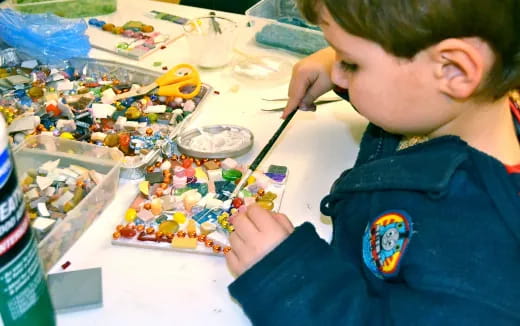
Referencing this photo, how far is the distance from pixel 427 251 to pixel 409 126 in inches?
5.3

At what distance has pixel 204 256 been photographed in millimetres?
536

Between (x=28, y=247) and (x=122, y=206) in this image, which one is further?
(x=122, y=206)

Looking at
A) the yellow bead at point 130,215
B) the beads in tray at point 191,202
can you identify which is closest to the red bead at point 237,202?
the beads in tray at point 191,202

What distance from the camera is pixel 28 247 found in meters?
0.39

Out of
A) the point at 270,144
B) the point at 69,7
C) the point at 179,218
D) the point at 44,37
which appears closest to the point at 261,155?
the point at 270,144

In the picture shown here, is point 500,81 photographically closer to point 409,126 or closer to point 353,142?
point 409,126

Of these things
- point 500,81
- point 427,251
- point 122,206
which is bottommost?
point 122,206

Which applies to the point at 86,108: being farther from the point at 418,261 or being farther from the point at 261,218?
the point at 418,261

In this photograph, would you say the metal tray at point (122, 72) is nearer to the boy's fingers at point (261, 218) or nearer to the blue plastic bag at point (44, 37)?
the blue plastic bag at point (44, 37)

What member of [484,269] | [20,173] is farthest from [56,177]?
[484,269]

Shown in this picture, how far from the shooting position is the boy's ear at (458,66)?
442mm

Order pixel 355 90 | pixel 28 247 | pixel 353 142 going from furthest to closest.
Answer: pixel 353 142 < pixel 355 90 < pixel 28 247

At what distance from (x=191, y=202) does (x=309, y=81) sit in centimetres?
26

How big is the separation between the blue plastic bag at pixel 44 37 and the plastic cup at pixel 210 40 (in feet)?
0.58
